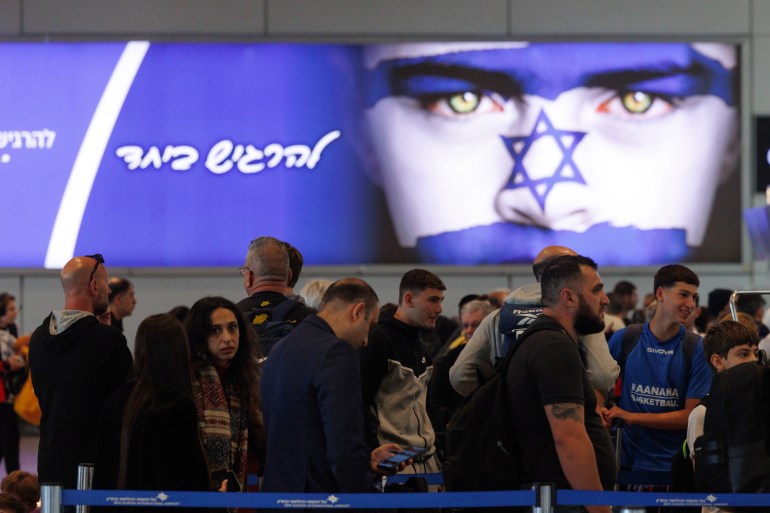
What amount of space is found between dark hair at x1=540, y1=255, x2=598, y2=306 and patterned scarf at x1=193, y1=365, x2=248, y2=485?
4.78ft

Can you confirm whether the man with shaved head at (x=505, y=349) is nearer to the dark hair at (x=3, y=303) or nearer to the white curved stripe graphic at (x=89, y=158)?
the dark hair at (x=3, y=303)

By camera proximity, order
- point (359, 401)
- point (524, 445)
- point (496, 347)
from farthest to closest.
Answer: point (496, 347) < point (524, 445) < point (359, 401)

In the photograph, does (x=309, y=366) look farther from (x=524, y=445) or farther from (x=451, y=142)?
(x=451, y=142)

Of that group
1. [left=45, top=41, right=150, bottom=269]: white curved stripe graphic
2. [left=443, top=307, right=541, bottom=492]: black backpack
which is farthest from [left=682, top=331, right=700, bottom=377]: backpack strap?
[left=45, top=41, right=150, bottom=269]: white curved stripe graphic

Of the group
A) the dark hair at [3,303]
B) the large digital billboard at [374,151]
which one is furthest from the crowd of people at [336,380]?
the large digital billboard at [374,151]

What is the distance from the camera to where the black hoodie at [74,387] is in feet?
17.5

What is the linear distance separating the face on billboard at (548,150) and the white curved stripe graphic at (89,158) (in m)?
2.95

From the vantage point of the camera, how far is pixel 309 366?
4234 mm

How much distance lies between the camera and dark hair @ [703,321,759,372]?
17.6ft

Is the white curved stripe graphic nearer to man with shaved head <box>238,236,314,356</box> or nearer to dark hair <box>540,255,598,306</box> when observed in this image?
man with shaved head <box>238,236,314,356</box>

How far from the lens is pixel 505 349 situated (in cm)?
529

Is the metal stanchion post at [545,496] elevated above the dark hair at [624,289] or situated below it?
below

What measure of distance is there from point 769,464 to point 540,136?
379 inches

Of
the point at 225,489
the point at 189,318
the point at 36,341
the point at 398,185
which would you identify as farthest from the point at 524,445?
the point at 398,185
